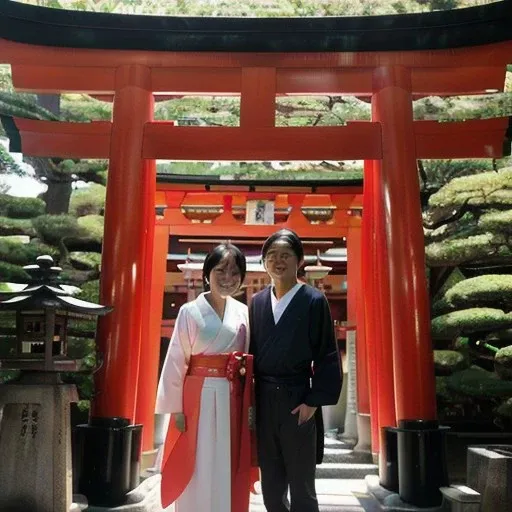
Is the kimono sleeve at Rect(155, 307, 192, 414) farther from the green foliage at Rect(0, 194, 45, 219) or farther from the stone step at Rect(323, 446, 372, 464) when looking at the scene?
the green foliage at Rect(0, 194, 45, 219)

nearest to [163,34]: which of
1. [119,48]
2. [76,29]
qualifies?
[119,48]

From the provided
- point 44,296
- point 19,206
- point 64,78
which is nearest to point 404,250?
point 44,296

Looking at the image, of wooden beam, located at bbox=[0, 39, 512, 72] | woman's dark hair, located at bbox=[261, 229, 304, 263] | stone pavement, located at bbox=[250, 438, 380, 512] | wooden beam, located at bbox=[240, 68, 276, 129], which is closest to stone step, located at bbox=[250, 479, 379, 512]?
stone pavement, located at bbox=[250, 438, 380, 512]

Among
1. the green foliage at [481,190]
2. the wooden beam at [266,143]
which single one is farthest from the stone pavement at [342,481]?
the green foliage at [481,190]

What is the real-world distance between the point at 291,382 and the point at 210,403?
1.78ft

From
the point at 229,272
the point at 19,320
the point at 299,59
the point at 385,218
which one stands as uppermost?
the point at 299,59

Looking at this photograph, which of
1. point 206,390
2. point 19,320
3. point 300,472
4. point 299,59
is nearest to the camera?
point 300,472

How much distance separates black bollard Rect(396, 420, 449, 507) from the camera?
4516mm

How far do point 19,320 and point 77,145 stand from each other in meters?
2.10

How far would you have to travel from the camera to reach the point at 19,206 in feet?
25.8

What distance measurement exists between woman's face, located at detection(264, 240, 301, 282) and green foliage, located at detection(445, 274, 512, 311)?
4367 mm

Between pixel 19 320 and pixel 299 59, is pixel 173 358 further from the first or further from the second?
pixel 299 59

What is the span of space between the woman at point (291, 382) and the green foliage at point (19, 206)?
18.6 ft

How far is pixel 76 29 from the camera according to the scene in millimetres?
5211
